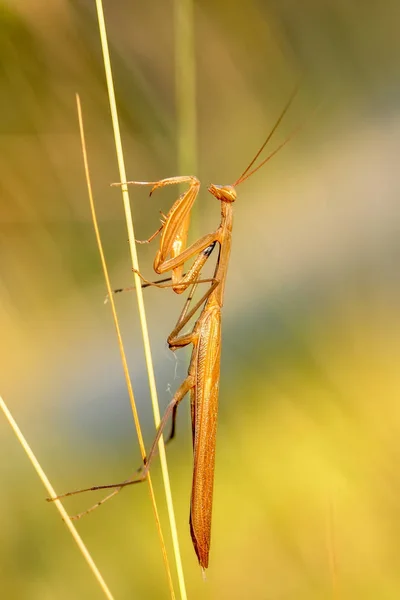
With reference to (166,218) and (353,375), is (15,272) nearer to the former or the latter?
(166,218)

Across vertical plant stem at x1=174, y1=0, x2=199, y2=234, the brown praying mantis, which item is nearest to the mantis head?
the brown praying mantis

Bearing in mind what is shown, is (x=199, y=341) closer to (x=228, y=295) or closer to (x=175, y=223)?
(x=175, y=223)

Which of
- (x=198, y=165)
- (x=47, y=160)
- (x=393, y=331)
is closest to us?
(x=47, y=160)

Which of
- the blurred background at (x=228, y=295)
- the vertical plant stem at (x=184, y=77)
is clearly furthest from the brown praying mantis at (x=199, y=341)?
the vertical plant stem at (x=184, y=77)

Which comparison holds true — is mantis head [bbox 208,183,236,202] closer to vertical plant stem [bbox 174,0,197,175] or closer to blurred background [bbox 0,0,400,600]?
blurred background [bbox 0,0,400,600]

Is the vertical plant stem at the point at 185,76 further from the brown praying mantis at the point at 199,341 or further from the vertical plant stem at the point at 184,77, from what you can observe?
the brown praying mantis at the point at 199,341

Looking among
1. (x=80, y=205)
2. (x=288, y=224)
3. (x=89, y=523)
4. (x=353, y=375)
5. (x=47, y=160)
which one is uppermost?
(x=47, y=160)

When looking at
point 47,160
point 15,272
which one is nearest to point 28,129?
point 47,160
